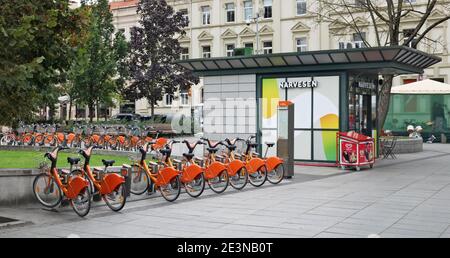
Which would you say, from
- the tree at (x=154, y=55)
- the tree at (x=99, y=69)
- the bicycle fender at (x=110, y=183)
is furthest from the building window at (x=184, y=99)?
the bicycle fender at (x=110, y=183)

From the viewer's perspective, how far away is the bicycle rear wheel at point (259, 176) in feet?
42.6

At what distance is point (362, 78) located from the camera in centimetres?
1881

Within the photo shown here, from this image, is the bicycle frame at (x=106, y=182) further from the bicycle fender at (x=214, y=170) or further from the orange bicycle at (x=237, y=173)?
the orange bicycle at (x=237, y=173)

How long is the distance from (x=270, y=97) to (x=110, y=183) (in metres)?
9.89

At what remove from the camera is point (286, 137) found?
14.7m

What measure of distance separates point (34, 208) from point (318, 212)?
4.79 meters

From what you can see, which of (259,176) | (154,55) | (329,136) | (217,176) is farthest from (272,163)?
(154,55)

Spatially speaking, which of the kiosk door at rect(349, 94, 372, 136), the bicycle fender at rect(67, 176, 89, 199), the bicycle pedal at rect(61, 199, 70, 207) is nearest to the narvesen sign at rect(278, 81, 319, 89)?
the kiosk door at rect(349, 94, 372, 136)

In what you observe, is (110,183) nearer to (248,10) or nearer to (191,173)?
(191,173)

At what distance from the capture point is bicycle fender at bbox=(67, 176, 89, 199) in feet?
29.7

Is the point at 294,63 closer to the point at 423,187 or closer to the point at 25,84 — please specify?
the point at 423,187

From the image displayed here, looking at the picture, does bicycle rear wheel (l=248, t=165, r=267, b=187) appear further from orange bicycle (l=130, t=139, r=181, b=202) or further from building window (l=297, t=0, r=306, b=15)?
building window (l=297, t=0, r=306, b=15)

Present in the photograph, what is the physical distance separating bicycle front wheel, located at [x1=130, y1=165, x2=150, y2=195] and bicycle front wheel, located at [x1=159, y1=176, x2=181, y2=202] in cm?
63
